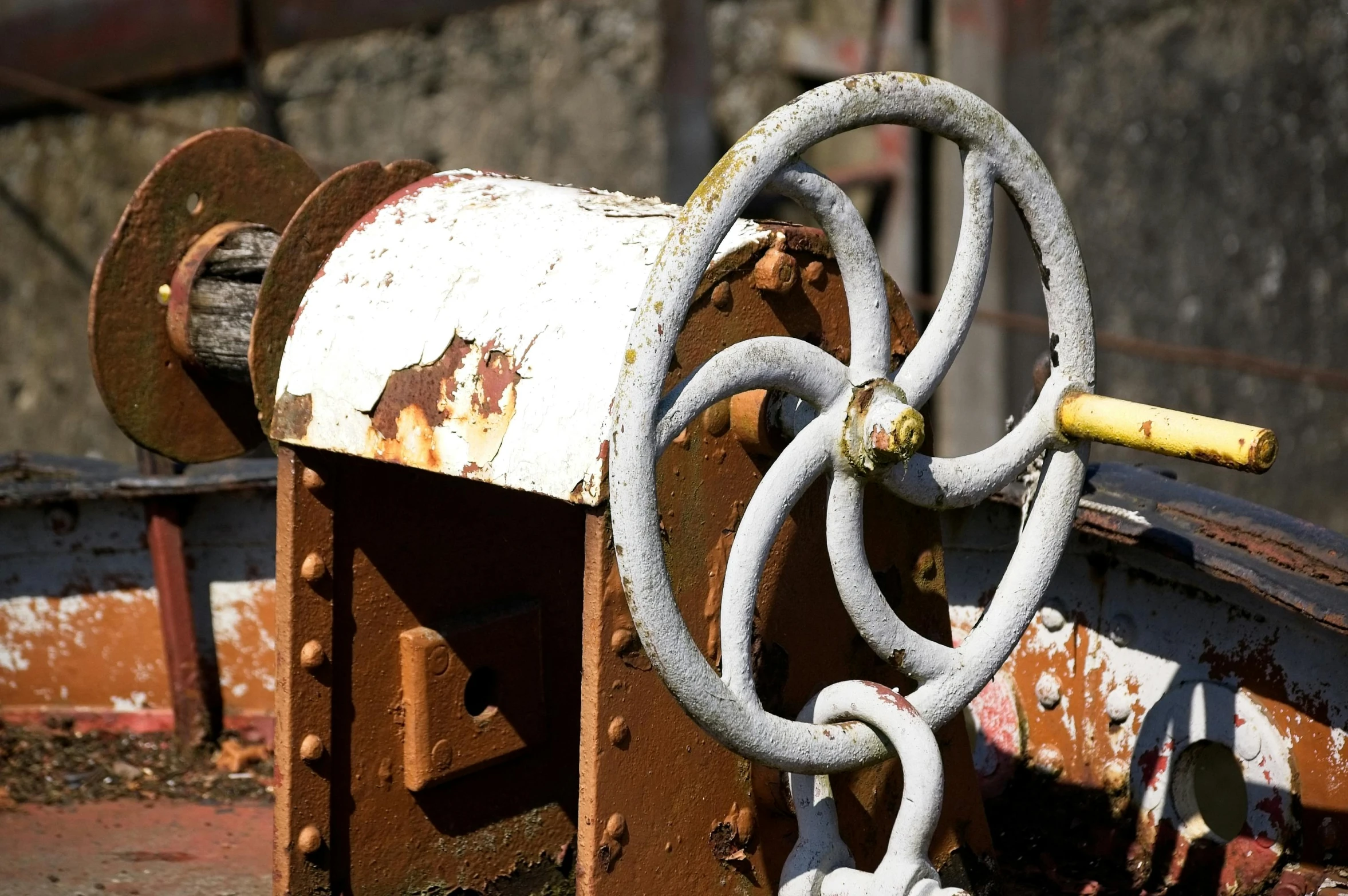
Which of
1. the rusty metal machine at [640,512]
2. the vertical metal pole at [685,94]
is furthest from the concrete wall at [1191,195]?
the rusty metal machine at [640,512]

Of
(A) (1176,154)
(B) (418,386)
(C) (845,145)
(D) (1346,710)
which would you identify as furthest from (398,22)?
(D) (1346,710)

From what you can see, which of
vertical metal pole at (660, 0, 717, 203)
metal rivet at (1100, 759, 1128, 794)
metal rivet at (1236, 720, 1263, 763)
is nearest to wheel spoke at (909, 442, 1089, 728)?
metal rivet at (1236, 720, 1263, 763)

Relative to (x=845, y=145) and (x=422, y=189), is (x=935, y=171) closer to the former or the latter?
(x=845, y=145)

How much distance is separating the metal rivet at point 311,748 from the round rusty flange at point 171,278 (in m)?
0.52

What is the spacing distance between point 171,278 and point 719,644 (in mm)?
1029

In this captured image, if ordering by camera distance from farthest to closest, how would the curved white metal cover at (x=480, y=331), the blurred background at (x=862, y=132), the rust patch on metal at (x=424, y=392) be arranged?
the blurred background at (x=862, y=132)
the rust patch on metal at (x=424, y=392)
the curved white metal cover at (x=480, y=331)

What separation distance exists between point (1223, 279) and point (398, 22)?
2987 mm

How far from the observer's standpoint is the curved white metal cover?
150cm

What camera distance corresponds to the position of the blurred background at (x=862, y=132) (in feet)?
15.8

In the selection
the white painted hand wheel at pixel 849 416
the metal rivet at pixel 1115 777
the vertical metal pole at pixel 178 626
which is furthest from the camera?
the vertical metal pole at pixel 178 626

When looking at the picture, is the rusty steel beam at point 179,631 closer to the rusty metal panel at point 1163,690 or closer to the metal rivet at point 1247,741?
the rusty metal panel at point 1163,690

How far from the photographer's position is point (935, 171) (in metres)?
5.53

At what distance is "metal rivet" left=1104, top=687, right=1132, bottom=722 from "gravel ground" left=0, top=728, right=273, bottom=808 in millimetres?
1410

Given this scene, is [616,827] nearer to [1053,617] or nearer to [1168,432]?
[1168,432]
